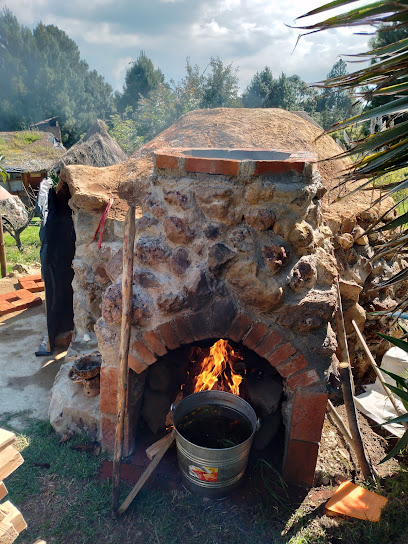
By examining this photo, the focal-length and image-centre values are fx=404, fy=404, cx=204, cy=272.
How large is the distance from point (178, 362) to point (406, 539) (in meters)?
2.21

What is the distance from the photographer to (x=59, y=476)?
334 centimetres

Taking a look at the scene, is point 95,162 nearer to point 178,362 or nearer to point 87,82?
point 178,362

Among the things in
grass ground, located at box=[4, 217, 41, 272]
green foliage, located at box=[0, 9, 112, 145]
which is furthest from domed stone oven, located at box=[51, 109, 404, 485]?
green foliage, located at box=[0, 9, 112, 145]

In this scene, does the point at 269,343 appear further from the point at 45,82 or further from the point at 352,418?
the point at 45,82

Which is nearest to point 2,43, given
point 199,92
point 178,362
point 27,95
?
point 27,95

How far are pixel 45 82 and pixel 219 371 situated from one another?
39.2 m

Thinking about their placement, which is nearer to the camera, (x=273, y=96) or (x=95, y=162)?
(x=95, y=162)

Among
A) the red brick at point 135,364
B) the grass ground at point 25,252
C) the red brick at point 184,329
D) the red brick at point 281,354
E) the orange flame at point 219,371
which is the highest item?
the red brick at point 184,329

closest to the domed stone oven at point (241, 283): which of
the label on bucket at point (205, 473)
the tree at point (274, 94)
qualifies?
the label on bucket at point (205, 473)

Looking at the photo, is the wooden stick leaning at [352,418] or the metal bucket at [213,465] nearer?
the metal bucket at [213,465]

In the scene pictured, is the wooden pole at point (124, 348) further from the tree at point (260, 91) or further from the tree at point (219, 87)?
the tree at point (260, 91)

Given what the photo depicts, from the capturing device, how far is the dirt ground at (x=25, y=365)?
438cm

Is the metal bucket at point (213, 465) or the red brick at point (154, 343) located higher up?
the red brick at point (154, 343)

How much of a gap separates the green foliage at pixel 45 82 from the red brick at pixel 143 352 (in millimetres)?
31796
